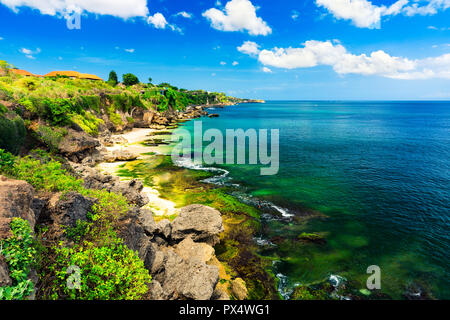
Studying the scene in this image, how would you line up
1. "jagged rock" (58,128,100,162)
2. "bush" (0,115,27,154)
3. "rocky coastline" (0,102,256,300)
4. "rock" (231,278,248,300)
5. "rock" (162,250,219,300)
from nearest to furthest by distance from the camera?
"rocky coastline" (0,102,256,300) < "rock" (162,250,219,300) < "rock" (231,278,248,300) < "bush" (0,115,27,154) < "jagged rock" (58,128,100,162)

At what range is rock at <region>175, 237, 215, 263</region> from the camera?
17.8 meters

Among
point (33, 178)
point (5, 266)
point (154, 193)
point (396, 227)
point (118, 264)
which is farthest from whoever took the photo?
point (154, 193)

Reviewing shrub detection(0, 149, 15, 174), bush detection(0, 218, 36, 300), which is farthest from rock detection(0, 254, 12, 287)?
shrub detection(0, 149, 15, 174)

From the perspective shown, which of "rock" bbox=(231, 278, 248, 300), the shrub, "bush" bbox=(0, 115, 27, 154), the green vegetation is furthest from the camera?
"bush" bbox=(0, 115, 27, 154)

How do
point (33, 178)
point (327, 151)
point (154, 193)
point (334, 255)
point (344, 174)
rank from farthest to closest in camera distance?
point (327, 151), point (344, 174), point (154, 193), point (334, 255), point (33, 178)

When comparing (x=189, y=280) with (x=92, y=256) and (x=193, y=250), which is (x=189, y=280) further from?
(x=92, y=256)

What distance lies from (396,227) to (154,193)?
98.0 ft

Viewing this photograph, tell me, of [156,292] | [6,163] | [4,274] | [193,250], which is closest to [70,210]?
[4,274]

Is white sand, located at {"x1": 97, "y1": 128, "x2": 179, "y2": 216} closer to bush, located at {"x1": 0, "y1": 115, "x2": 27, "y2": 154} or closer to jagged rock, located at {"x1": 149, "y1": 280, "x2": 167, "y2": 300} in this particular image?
jagged rock, located at {"x1": 149, "y1": 280, "x2": 167, "y2": 300}

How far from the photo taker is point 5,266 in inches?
285

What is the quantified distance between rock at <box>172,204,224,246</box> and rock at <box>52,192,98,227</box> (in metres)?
9.72
